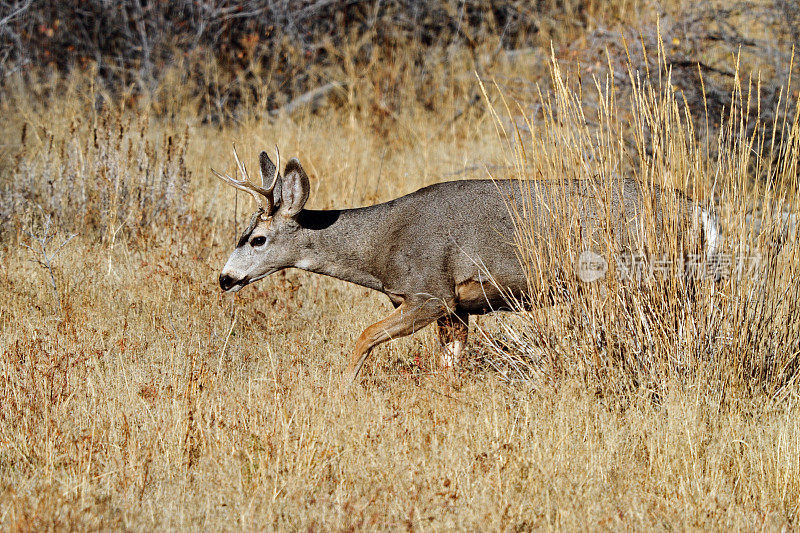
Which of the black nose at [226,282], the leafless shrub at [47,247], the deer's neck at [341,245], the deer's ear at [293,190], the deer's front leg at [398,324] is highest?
the deer's ear at [293,190]

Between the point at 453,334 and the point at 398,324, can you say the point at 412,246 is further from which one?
the point at 453,334

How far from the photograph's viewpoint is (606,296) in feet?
16.7

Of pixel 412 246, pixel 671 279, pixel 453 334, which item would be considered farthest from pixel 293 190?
pixel 671 279

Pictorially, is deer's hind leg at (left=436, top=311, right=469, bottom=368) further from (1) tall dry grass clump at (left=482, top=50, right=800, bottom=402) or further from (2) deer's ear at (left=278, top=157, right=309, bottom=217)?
(2) deer's ear at (left=278, top=157, right=309, bottom=217)

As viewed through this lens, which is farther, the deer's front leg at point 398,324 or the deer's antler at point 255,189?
the deer's antler at point 255,189

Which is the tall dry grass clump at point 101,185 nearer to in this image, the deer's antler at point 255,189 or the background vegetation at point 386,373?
the background vegetation at point 386,373

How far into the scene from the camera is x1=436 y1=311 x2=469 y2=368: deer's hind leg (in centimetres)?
621

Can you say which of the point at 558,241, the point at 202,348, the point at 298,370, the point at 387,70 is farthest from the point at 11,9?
the point at 558,241

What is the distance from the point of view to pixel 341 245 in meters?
6.23

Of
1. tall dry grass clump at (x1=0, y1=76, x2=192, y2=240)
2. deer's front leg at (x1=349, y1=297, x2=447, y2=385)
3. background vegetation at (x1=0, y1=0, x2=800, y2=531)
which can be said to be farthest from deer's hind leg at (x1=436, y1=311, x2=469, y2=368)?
tall dry grass clump at (x1=0, y1=76, x2=192, y2=240)

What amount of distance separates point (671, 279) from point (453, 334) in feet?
5.91

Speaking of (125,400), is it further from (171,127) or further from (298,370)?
(171,127)

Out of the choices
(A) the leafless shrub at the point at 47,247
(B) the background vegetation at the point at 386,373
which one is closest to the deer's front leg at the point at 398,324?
(B) the background vegetation at the point at 386,373

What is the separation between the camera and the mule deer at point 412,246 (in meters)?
5.83
